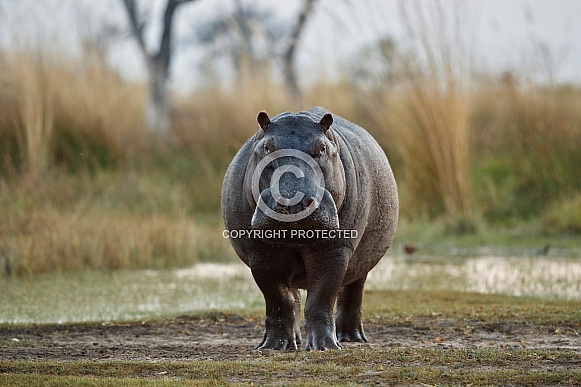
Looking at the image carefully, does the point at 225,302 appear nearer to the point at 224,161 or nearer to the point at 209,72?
the point at 224,161

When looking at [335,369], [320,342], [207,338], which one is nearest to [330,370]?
[335,369]

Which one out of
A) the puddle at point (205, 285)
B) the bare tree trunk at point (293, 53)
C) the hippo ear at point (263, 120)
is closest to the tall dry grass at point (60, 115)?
the bare tree trunk at point (293, 53)

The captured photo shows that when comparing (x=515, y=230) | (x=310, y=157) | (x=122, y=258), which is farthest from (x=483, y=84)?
(x=310, y=157)

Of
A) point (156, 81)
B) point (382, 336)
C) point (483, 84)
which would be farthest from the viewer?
point (156, 81)

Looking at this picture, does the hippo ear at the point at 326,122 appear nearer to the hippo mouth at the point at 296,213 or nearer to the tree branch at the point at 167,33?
the hippo mouth at the point at 296,213

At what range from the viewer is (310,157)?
13.9 feet

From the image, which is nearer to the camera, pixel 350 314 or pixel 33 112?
pixel 350 314

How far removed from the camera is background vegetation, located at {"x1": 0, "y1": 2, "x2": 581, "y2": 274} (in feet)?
29.0

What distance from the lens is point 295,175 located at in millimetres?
4109

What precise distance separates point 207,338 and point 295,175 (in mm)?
1497

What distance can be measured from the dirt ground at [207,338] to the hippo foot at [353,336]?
59 millimetres

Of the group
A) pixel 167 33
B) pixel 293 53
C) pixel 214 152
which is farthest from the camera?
pixel 293 53

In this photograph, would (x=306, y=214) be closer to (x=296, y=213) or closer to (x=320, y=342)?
(x=296, y=213)

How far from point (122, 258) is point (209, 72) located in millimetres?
7161
